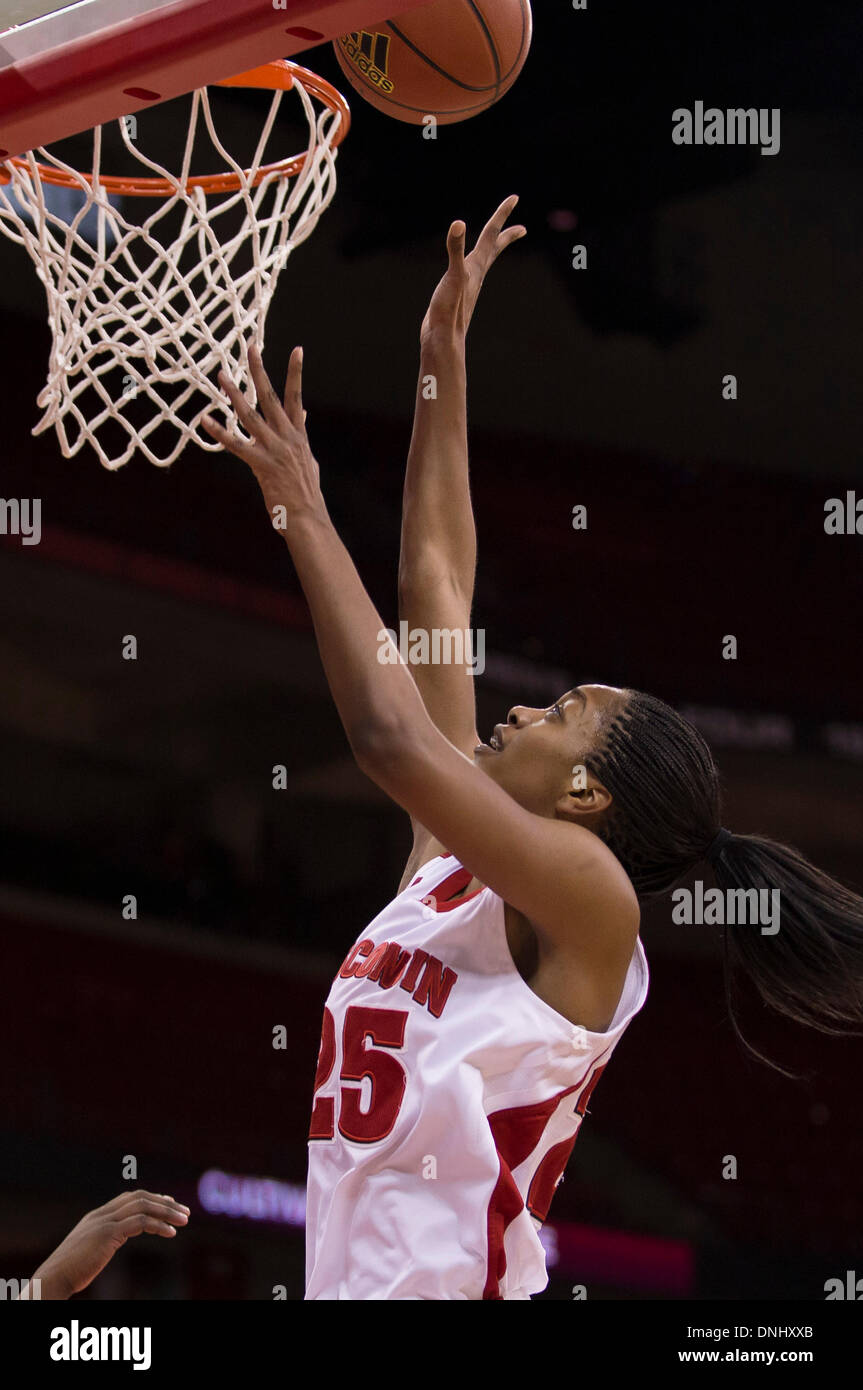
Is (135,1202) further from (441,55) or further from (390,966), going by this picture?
(441,55)

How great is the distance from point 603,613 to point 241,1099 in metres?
1.78

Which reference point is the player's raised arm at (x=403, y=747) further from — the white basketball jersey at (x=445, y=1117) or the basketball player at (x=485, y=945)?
the white basketball jersey at (x=445, y=1117)

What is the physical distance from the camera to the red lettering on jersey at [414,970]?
1.82m

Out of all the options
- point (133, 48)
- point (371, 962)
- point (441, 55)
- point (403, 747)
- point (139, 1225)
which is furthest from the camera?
point (441, 55)

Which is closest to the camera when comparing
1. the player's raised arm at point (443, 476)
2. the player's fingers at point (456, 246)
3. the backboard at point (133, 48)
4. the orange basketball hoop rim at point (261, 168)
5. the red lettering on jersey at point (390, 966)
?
the backboard at point (133, 48)

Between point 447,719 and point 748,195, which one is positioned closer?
point 447,719

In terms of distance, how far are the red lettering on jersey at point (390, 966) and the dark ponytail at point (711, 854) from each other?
11.0 inches

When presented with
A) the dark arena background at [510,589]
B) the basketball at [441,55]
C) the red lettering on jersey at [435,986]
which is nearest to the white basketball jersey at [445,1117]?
the red lettering on jersey at [435,986]

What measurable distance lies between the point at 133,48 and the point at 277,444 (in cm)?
49

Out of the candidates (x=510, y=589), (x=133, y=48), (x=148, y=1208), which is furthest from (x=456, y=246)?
(x=510, y=589)

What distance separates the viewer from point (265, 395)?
1695mm
